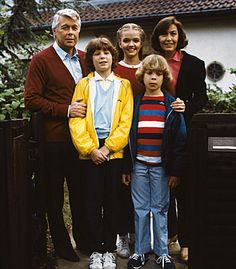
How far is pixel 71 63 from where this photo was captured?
325 cm

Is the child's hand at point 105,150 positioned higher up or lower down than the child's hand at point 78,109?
lower down

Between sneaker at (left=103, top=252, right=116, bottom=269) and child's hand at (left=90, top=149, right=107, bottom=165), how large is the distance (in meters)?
0.77

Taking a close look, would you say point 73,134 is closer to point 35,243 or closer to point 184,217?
point 35,243

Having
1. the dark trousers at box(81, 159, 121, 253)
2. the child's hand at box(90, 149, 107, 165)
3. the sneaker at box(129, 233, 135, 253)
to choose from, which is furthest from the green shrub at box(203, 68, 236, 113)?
the child's hand at box(90, 149, 107, 165)

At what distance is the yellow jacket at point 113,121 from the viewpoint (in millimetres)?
2893

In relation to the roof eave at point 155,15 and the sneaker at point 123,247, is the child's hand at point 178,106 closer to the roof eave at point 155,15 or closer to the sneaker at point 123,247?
the sneaker at point 123,247

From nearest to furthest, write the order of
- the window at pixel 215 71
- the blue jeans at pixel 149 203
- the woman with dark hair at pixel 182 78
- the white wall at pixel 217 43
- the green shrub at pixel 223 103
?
the blue jeans at pixel 149 203, the woman with dark hair at pixel 182 78, the green shrub at pixel 223 103, the white wall at pixel 217 43, the window at pixel 215 71

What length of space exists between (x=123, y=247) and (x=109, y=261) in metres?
0.33

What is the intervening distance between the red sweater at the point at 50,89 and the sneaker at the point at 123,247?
1007 millimetres

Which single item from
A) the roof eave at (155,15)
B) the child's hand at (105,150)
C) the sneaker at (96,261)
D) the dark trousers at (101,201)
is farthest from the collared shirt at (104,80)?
the roof eave at (155,15)

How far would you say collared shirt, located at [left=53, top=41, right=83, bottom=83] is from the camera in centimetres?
320

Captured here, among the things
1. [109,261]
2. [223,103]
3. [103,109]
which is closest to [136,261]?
[109,261]

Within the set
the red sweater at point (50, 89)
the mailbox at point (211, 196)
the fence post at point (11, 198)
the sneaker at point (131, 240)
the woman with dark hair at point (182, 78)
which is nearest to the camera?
the fence post at point (11, 198)

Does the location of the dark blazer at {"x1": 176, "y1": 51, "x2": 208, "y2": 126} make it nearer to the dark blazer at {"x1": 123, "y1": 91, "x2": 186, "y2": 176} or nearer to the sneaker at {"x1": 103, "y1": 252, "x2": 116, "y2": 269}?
the dark blazer at {"x1": 123, "y1": 91, "x2": 186, "y2": 176}
